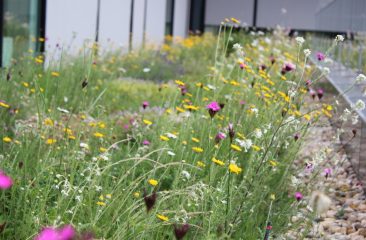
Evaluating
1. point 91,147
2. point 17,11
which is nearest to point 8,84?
point 91,147

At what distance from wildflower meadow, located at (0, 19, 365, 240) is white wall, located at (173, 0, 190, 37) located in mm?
11050

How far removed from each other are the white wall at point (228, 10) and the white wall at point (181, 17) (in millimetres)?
1306

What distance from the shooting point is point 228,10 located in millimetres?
21141

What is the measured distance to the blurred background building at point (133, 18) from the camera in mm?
→ 7266

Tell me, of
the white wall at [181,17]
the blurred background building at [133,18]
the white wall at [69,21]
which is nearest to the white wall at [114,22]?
the blurred background building at [133,18]

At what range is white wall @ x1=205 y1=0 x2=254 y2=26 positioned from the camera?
69.2ft

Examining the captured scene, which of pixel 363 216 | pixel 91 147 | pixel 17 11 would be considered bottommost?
pixel 363 216

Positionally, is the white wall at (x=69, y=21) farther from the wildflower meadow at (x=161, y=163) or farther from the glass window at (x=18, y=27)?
the wildflower meadow at (x=161, y=163)

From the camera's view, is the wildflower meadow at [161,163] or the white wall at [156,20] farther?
the white wall at [156,20]

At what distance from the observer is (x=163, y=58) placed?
33.8 feet

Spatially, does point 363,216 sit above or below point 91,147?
below

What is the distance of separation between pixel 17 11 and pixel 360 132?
166 inches

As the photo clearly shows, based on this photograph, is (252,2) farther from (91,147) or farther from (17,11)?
(91,147)

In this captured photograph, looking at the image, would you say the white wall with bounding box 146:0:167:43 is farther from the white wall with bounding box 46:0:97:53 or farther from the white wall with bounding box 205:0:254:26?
the white wall with bounding box 205:0:254:26
